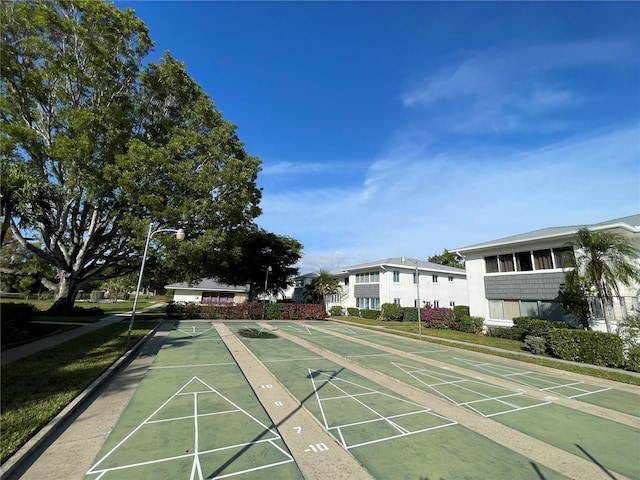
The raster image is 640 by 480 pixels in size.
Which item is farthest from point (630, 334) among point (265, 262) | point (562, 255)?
point (265, 262)

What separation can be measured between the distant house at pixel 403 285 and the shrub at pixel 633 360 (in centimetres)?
2146

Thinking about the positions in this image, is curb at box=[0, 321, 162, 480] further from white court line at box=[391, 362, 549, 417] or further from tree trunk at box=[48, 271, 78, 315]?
tree trunk at box=[48, 271, 78, 315]

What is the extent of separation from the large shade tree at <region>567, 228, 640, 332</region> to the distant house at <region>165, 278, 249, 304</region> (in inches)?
1866

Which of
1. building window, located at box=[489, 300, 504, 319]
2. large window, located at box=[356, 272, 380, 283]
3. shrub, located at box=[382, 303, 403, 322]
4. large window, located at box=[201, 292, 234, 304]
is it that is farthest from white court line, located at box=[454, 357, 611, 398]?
large window, located at box=[201, 292, 234, 304]

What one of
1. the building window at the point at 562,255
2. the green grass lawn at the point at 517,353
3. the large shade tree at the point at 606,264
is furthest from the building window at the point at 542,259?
the green grass lawn at the point at 517,353

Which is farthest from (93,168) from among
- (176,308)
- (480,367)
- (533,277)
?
(533,277)

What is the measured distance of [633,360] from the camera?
12383 millimetres

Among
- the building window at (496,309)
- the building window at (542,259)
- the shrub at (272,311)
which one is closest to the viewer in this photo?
the building window at (542,259)

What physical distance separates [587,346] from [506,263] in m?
8.93

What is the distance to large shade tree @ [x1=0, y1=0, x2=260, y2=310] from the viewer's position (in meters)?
18.0

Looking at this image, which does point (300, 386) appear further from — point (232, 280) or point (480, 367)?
point (232, 280)

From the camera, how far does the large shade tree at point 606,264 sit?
13727mm

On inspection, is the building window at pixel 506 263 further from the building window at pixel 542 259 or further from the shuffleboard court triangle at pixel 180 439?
the shuffleboard court triangle at pixel 180 439

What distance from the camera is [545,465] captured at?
203 inches
